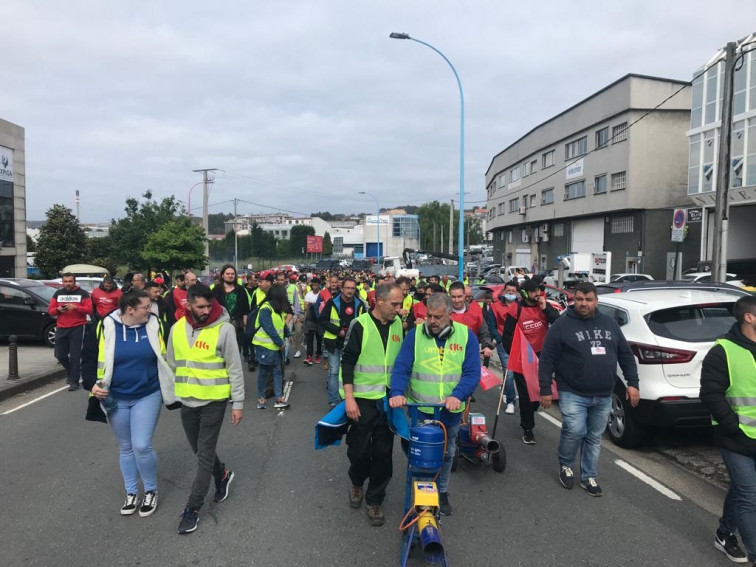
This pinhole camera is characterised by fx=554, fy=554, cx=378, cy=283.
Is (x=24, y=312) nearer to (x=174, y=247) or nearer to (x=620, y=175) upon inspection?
(x=174, y=247)

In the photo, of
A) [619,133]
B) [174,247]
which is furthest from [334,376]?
[619,133]

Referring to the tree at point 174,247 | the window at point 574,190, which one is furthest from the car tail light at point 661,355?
the window at point 574,190

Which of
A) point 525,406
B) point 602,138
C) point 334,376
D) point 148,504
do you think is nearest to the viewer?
point 148,504

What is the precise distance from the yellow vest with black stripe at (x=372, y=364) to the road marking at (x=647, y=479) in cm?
265

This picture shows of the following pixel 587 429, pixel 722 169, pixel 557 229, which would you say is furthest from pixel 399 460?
pixel 557 229

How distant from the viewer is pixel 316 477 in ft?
16.8

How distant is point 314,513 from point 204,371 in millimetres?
1420

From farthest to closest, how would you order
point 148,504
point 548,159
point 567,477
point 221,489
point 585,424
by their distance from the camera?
point 548,159 < point 567,477 < point 585,424 < point 221,489 < point 148,504

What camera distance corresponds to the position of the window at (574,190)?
38.2m

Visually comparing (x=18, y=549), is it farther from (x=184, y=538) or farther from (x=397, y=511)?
(x=397, y=511)

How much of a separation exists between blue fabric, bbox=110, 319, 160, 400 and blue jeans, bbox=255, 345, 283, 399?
132 inches

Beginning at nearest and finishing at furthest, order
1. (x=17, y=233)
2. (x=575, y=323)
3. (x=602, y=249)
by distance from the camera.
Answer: (x=575, y=323) < (x=17, y=233) < (x=602, y=249)

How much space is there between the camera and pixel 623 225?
1356 inches

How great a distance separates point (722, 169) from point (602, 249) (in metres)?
25.0
